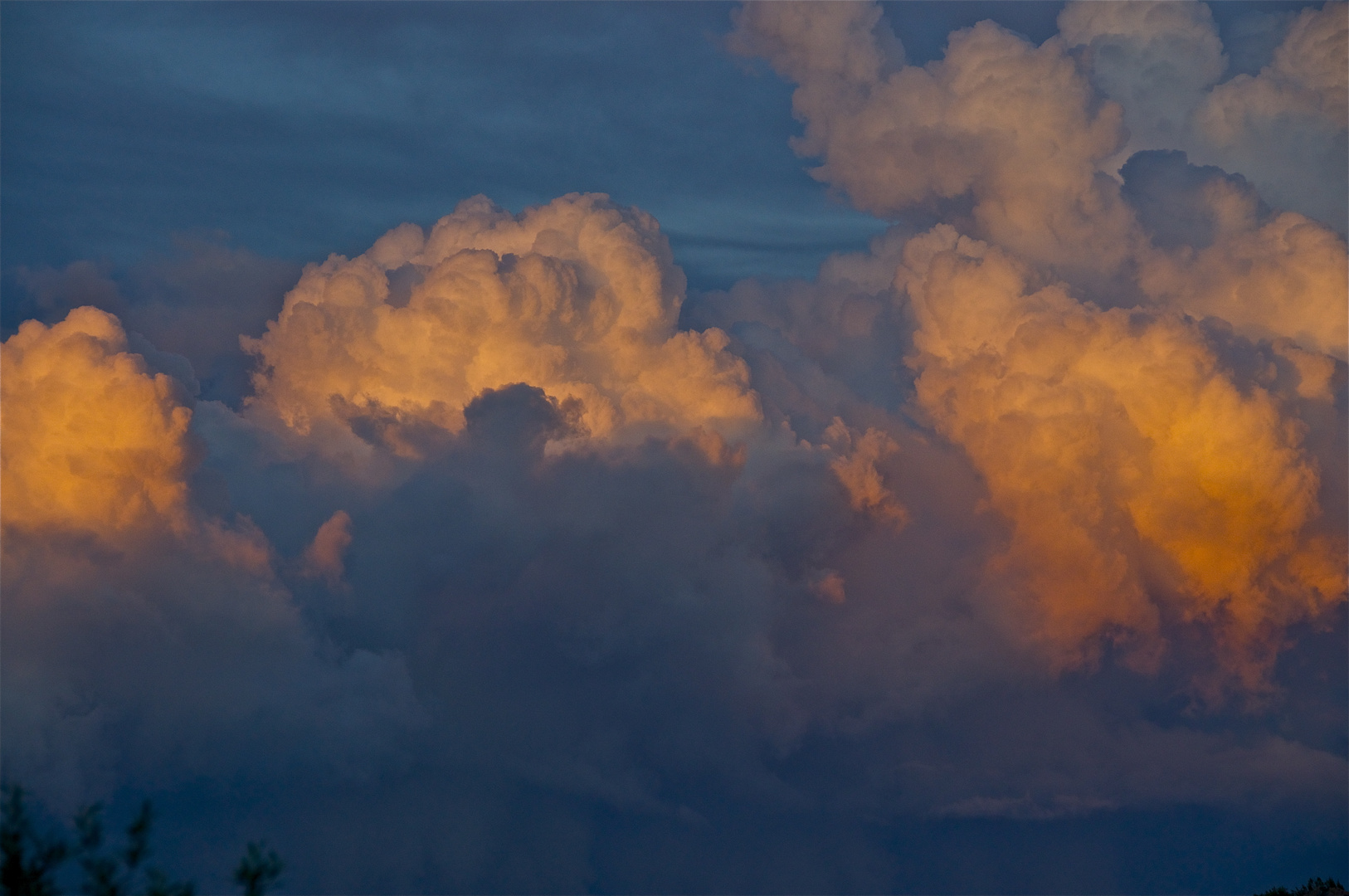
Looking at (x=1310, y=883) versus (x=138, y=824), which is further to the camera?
(x=1310, y=883)

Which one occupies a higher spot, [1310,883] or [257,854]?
[1310,883]

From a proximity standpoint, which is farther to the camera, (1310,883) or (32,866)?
(1310,883)

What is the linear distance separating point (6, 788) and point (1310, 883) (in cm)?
6669

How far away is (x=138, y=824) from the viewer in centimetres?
5584

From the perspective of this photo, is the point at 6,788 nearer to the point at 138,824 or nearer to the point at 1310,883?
the point at 138,824

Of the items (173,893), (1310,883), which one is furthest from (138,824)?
(1310,883)

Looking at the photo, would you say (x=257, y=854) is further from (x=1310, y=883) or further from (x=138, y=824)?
(x=1310, y=883)

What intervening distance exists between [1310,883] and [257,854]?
58102mm

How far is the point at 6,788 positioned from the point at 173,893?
23.2 feet

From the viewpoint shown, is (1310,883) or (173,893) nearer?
(173,893)

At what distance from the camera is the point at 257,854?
5600 centimetres

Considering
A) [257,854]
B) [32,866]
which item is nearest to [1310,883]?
[257,854]

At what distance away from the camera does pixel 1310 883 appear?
83.7 metres

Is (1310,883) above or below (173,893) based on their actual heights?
above
